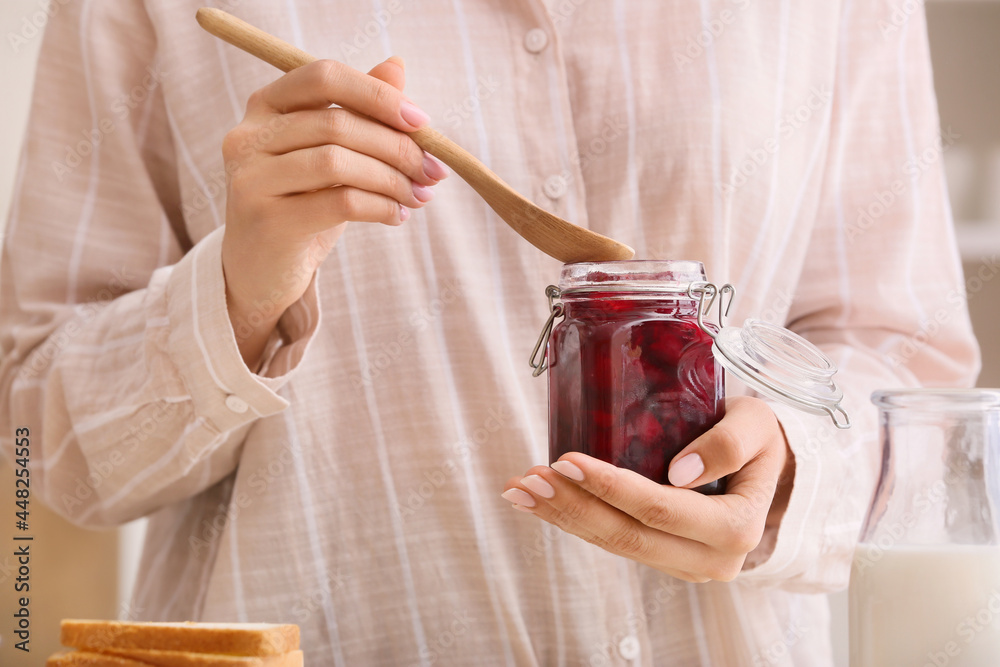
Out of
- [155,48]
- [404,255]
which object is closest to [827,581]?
[404,255]

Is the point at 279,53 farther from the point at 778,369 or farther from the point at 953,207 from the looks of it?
the point at 953,207

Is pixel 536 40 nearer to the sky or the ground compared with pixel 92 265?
nearer to the sky

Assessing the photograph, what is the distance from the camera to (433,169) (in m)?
0.56

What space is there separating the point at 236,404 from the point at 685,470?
0.38m

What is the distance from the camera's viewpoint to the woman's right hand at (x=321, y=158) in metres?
0.52

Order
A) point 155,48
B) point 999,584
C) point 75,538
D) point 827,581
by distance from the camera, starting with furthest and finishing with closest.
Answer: point 75,538
point 155,48
point 827,581
point 999,584

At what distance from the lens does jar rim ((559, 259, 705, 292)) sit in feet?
1.64

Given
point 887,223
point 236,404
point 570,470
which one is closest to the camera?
point 570,470

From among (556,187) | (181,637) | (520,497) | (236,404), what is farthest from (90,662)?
(556,187)

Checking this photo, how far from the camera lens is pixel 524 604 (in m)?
0.80

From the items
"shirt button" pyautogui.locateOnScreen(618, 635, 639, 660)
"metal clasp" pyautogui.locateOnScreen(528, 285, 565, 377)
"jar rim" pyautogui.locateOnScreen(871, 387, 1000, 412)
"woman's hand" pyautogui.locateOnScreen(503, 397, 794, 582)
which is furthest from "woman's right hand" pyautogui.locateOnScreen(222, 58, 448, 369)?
"shirt button" pyautogui.locateOnScreen(618, 635, 639, 660)

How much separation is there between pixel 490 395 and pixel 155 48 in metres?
0.52

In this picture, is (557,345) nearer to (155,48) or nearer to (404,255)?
(404,255)

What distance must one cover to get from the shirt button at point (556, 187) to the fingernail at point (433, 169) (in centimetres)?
23
